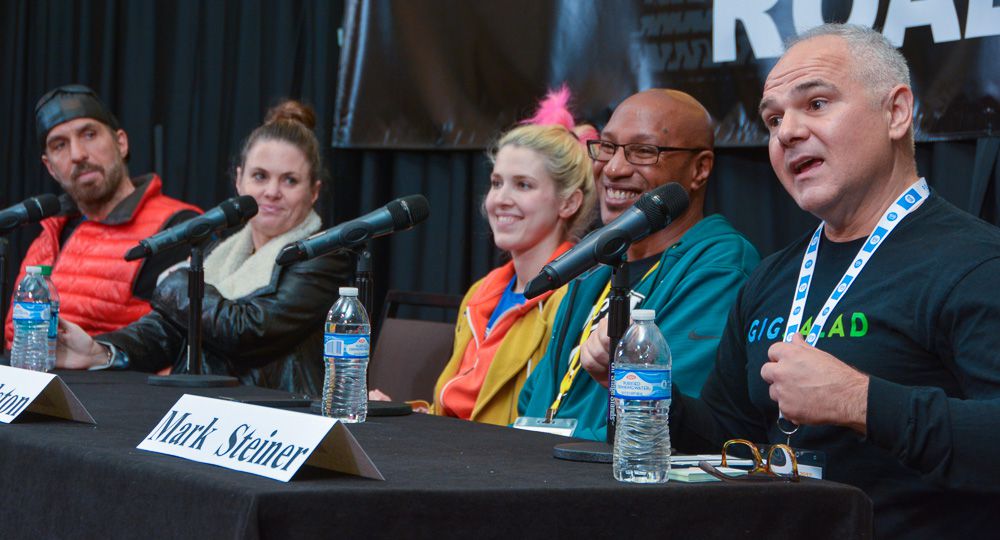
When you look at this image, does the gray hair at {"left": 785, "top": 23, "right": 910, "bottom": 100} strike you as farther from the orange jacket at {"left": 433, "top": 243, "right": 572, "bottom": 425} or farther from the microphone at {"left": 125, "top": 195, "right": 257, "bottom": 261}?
the microphone at {"left": 125, "top": 195, "right": 257, "bottom": 261}

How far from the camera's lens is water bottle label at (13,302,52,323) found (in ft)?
8.19

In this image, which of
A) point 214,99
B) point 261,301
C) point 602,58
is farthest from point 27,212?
point 214,99

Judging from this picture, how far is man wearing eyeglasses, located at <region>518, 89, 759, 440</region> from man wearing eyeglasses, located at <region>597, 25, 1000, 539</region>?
0.21 metres

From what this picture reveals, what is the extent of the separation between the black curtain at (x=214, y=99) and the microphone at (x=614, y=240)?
68.4 inches

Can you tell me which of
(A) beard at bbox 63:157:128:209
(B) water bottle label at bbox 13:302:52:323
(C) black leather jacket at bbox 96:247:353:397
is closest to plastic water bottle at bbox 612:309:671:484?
(B) water bottle label at bbox 13:302:52:323

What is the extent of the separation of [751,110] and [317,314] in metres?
1.21

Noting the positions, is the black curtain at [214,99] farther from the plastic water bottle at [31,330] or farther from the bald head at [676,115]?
the plastic water bottle at [31,330]

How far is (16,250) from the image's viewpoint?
4.83m

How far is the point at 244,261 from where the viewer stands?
3.33 metres

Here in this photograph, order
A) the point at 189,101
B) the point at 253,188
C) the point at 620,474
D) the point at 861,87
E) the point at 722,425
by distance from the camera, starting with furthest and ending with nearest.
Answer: the point at 189,101 < the point at 253,188 < the point at 722,425 < the point at 861,87 < the point at 620,474

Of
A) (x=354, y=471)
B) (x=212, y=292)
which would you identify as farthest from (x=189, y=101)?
(x=354, y=471)

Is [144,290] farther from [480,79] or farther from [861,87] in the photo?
[861,87]

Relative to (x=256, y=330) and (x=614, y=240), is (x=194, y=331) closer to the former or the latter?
(x=256, y=330)

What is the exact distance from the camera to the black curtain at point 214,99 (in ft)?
13.1
